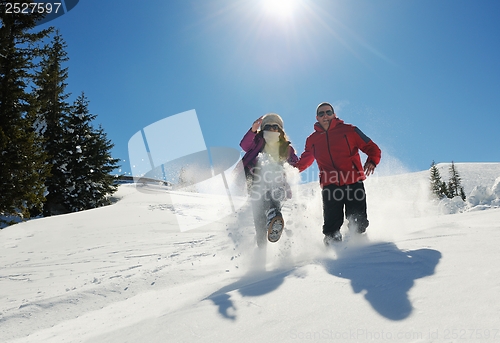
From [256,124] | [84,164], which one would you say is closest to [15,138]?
[84,164]

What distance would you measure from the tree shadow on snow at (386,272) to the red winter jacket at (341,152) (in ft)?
4.96

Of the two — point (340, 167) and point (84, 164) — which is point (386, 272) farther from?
point (84, 164)

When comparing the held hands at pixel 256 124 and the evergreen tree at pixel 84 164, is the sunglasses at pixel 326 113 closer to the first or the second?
the held hands at pixel 256 124

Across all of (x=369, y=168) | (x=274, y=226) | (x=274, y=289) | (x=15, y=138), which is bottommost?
(x=274, y=289)

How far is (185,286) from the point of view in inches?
118

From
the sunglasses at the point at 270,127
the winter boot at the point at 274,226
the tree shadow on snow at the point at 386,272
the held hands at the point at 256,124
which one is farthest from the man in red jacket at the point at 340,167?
the tree shadow on snow at the point at 386,272

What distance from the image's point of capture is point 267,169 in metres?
4.42

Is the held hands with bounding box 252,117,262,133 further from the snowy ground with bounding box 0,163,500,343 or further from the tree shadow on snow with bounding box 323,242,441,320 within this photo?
the tree shadow on snow with bounding box 323,242,441,320

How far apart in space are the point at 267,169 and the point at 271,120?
33.9 inches

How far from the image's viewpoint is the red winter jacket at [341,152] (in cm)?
447

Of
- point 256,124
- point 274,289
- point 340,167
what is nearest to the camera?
point 274,289

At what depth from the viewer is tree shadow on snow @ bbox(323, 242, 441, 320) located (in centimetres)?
167

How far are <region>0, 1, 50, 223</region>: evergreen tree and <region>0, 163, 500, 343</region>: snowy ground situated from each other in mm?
8647

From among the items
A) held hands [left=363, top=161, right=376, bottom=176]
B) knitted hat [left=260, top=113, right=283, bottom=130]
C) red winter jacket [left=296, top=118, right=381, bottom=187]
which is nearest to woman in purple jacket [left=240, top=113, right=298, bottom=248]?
knitted hat [left=260, top=113, right=283, bottom=130]
